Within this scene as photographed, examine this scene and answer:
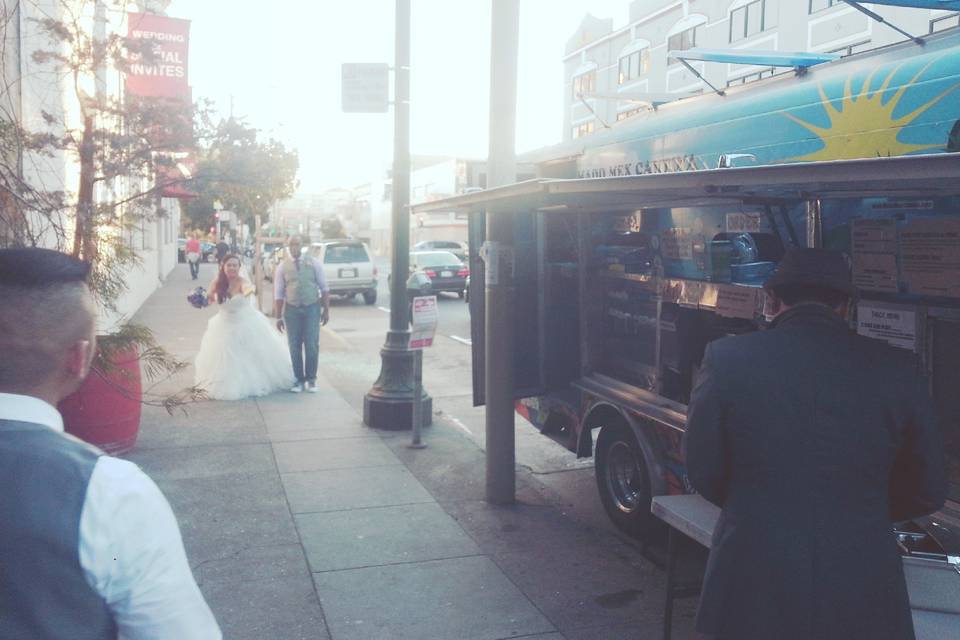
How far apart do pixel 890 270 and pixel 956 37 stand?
1.14 m

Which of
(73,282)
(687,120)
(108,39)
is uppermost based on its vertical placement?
(108,39)

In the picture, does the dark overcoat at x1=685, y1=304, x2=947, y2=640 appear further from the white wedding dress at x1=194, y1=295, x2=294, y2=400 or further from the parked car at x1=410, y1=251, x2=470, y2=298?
the parked car at x1=410, y1=251, x2=470, y2=298

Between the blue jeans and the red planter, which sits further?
the blue jeans

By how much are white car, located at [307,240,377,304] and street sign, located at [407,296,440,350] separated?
1630cm

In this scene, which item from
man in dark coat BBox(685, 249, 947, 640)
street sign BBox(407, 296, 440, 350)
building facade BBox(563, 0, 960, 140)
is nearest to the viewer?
man in dark coat BBox(685, 249, 947, 640)

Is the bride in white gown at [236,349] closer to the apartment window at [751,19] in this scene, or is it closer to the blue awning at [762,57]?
the blue awning at [762,57]

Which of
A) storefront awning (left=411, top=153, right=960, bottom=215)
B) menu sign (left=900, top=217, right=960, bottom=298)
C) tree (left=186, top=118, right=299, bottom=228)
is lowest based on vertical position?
menu sign (left=900, top=217, right=960, bottom=298)

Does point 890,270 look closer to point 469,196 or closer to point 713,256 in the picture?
point 713,256

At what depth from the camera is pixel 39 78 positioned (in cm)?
790

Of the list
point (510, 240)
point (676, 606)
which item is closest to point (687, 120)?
point (510, 240)

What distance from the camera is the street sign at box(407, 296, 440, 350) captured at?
7555 mm

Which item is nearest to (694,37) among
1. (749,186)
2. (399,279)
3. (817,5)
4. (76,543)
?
(817,5)

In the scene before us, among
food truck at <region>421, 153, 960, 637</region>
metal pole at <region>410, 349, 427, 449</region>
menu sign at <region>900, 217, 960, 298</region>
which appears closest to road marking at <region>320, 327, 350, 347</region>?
metal pole at <region>410, 349, 427, 449</region>

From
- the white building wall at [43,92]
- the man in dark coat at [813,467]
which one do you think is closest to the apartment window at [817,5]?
the white building wall at [43,92]
